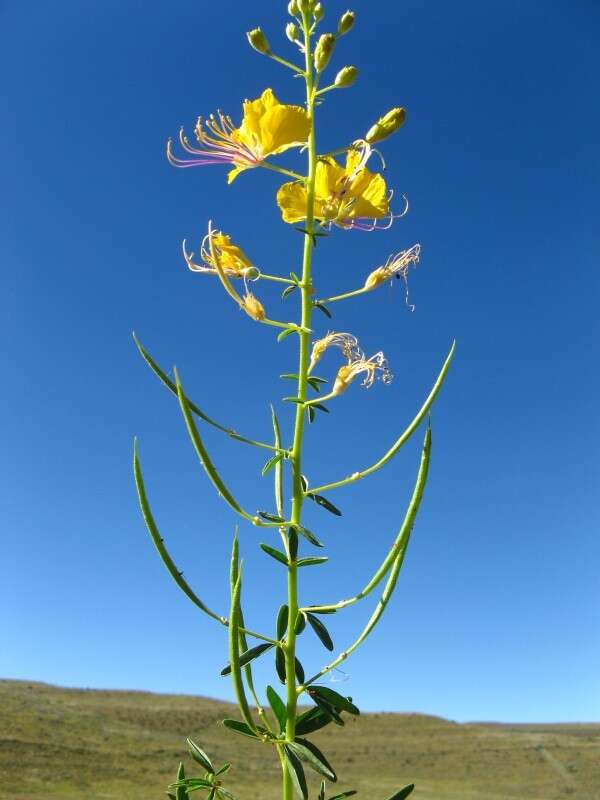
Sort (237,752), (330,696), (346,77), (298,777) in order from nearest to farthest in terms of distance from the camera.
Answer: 1. (298,777)
2. (330,696)
3. (346,77)
4. (237,752)

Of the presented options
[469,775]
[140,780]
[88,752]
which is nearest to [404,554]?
[140,780]

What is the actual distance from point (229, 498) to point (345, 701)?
0.62 metres

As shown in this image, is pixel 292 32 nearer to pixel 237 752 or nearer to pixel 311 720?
pixel 311 720

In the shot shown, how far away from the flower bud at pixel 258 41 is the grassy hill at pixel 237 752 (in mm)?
31538

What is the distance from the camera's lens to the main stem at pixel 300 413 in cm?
208

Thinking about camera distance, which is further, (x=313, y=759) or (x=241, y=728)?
(x=241, y=728)

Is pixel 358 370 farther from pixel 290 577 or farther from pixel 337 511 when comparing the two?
pixel 290 577

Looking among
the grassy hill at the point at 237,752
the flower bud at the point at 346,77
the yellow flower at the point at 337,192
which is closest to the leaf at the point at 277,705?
the yellow flower at the point at 337,192

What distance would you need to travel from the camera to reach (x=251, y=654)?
2.11 metres

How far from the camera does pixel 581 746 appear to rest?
49.4m

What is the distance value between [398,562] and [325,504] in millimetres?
267

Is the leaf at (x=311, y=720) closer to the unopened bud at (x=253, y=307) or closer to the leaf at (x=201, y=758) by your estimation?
the leaf at (x=201, y=758)

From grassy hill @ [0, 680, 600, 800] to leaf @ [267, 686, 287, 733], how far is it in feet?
102

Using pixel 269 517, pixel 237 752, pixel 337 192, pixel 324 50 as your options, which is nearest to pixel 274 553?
pixel 269 517
